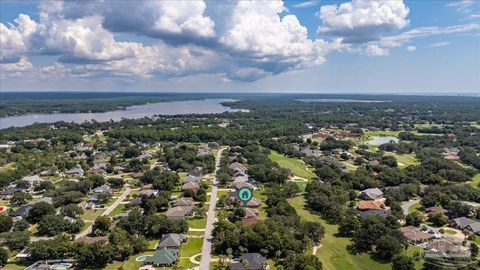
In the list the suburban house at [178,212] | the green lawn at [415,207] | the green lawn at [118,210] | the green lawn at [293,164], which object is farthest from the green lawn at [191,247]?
the green lawn at [293,164]

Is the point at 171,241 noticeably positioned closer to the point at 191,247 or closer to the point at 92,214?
the point at 191,247

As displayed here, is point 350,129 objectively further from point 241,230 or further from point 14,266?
point 14,266

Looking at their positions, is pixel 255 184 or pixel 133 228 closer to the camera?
pixel 133 228

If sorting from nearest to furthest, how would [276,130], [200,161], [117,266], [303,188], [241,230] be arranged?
[117,266] → [241,230] → [303,188] → [200,161] → [276,130]

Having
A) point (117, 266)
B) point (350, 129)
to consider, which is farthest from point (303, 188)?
point (350, 129)

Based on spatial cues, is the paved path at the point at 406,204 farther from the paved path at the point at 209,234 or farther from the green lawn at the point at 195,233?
the green lawn at the point at 195,233

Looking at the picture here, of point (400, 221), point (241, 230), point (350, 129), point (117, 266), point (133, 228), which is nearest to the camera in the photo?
point (117, 266)
